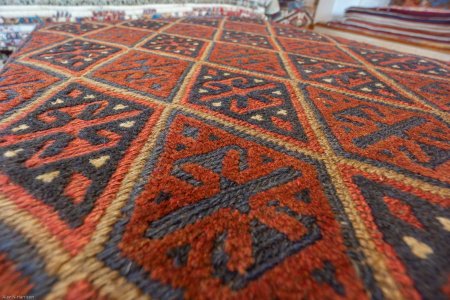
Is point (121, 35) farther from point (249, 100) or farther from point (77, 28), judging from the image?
point (249, 100)

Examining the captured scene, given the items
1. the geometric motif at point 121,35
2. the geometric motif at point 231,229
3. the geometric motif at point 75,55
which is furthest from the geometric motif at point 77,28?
the geometric motif at point 231,229

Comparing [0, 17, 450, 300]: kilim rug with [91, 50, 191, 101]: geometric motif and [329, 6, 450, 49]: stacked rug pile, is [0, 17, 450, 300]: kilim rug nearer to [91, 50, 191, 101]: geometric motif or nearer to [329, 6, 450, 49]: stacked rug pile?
[91, 50, 191, 101]: geometric motif

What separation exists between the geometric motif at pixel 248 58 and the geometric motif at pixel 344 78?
9 cm

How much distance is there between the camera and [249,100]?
2.15ft

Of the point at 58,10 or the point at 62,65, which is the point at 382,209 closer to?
the point at 62,65

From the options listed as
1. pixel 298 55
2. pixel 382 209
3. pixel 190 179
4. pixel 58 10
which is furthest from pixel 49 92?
pixel 58 10

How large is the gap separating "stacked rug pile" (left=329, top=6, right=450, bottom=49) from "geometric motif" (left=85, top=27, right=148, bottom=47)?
2240 mm

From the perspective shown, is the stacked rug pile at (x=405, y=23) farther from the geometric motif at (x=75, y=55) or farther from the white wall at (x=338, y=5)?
the geometric motif at (x=75, y=55)

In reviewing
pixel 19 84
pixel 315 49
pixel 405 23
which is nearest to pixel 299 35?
pixel 315 49

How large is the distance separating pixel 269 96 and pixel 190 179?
0.43 meters

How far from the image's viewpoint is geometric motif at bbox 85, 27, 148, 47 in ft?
3.98

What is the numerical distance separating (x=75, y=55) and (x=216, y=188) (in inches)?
36.8

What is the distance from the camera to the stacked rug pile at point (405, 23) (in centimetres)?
193

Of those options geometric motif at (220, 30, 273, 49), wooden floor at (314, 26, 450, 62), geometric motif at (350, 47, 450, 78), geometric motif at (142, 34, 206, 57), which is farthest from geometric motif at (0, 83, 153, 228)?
wooden floor at (314, 26, 450, 62)
